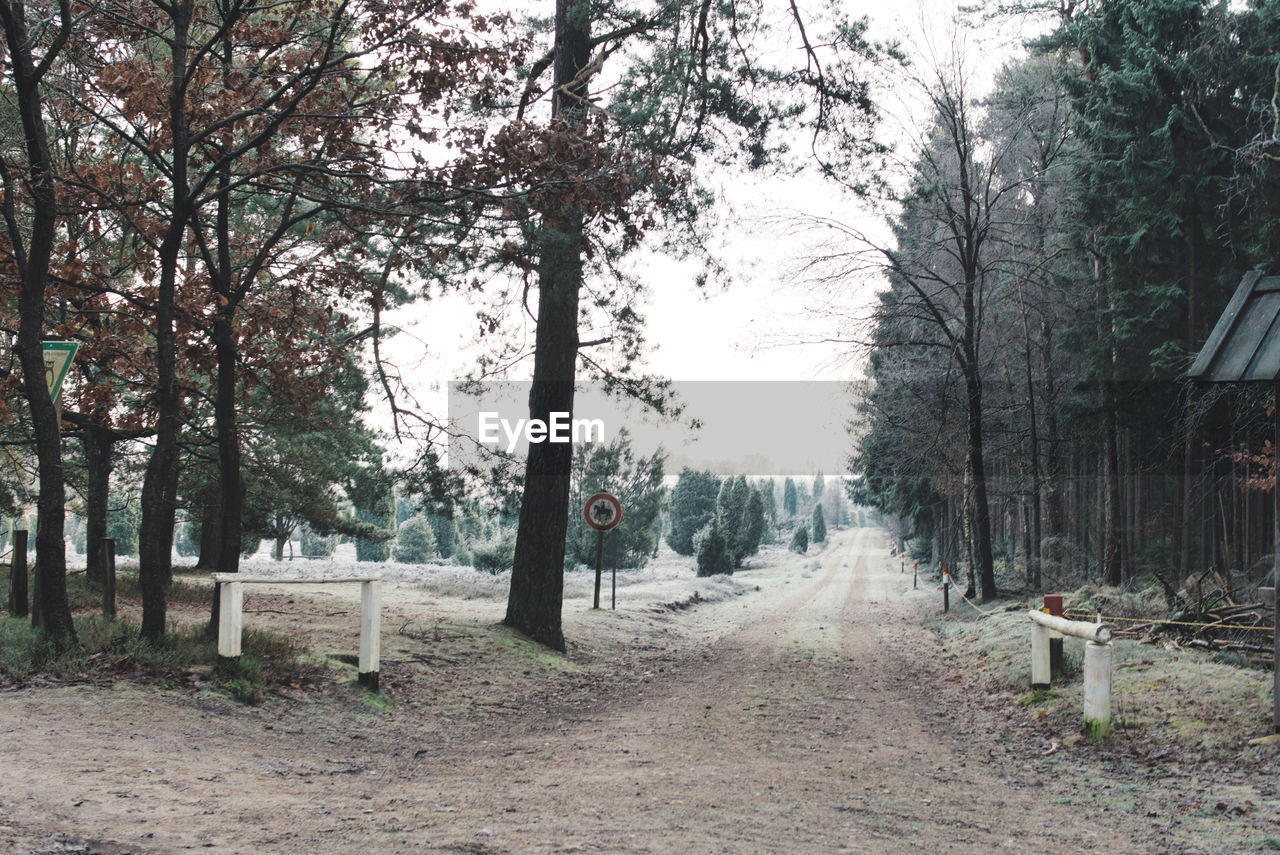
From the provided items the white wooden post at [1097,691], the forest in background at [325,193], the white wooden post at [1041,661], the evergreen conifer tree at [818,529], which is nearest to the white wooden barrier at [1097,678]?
the white wooden post at [1097,691]

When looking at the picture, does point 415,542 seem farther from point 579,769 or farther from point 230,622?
point 579,769

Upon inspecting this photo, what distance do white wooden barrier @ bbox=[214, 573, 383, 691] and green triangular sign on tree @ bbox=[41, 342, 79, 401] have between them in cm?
230

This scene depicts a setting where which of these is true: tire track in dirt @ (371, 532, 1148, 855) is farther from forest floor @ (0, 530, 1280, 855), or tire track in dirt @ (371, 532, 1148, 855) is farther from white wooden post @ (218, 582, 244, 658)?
Result: white wooden post @ (218, 582, 244, 658)

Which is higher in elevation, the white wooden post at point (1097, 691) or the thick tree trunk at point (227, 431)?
the thick tree trunk at point (227, 431)

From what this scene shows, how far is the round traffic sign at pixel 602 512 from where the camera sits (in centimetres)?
1866

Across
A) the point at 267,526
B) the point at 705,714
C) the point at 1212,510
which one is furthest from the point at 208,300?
the point at 267,526

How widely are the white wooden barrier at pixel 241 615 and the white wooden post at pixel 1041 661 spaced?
21.9 ft

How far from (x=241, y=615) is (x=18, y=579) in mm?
5044

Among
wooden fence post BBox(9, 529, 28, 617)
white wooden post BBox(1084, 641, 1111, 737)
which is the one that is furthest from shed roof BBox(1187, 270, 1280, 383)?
wooden fence post BBox(9, 529, 28, 617)

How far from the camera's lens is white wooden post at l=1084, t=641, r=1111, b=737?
25.2 ft

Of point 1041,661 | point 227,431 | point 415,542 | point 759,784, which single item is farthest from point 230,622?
point 415,542

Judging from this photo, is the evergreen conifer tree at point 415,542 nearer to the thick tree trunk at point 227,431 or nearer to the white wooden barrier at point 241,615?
the thick tree trunk at point 227,431

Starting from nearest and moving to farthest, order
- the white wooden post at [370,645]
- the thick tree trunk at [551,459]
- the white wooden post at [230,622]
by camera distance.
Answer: the white wooden post at [230,622], the white wooden post at [370,645], the thick tree trunk at [551,459]

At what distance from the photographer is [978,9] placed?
2453 centimetres
